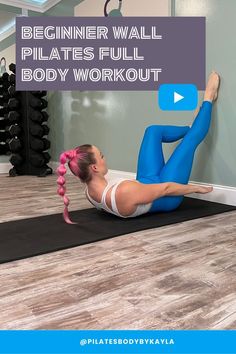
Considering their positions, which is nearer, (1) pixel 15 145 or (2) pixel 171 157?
(2) pixel 171 157

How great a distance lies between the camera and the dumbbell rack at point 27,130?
3.98 m

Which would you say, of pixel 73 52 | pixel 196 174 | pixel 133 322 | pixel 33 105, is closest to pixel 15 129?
pixel 33 105

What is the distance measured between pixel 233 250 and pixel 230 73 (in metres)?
1.37

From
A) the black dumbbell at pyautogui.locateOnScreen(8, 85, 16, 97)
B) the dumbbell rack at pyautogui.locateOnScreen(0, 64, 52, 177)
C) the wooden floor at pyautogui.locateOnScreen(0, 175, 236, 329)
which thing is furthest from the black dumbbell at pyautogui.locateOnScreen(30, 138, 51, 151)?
the wooden floor at pyautogui.locateOnScreen(0, 175, 236, 329)

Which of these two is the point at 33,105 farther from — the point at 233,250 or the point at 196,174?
the point at 233,250

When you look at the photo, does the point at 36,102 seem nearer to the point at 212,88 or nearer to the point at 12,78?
the point at 12,78

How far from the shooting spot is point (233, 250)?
5.13 feet

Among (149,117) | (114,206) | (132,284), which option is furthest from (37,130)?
(132,284)

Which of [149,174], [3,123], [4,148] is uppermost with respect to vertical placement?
[3,123]

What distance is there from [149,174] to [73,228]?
24.6 inches

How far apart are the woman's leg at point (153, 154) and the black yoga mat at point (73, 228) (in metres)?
0.27

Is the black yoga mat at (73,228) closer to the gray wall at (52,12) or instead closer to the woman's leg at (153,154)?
the woman's leg at (153,154)

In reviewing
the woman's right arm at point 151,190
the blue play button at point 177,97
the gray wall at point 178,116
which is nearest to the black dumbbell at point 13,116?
the gray wall at point 178,116

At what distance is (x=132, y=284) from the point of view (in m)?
1.23
